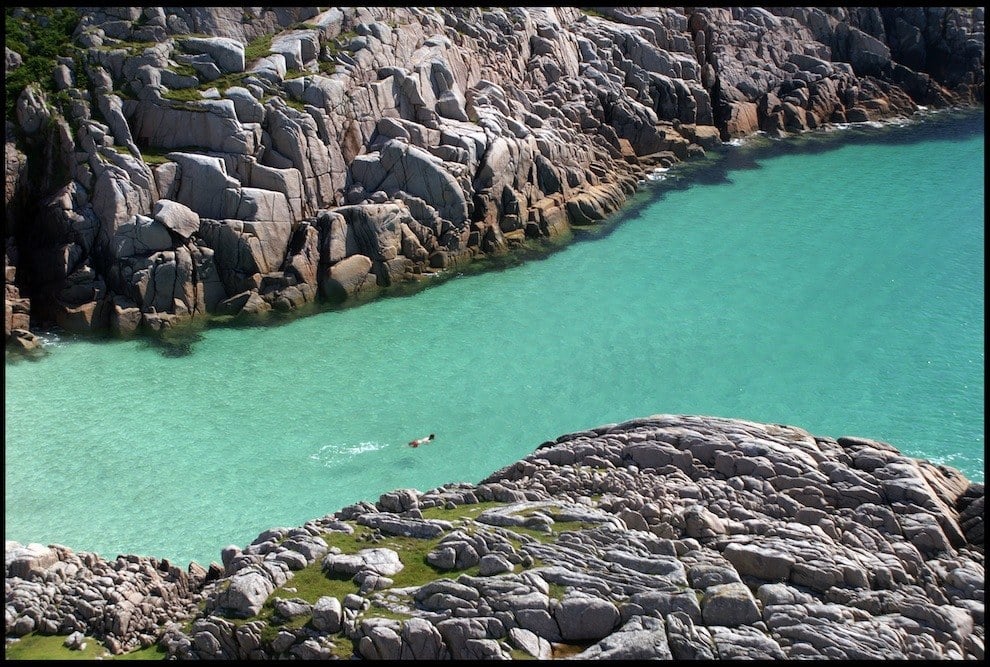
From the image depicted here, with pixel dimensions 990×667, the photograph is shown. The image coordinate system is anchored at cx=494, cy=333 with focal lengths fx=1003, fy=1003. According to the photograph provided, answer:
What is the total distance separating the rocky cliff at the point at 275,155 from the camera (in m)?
44.5

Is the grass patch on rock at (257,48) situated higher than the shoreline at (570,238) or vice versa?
the grass patch on rock at (257,48)

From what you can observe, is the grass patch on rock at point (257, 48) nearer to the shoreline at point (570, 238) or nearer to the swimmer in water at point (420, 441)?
the shoreline at point (570, 238)

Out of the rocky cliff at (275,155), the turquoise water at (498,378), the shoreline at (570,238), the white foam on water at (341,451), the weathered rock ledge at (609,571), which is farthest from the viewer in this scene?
the rocky cliff at (275,155)

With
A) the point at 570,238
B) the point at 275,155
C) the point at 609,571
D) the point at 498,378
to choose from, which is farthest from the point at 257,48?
the point at 609,571

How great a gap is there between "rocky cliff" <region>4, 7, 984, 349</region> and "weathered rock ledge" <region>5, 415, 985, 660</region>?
20274mm

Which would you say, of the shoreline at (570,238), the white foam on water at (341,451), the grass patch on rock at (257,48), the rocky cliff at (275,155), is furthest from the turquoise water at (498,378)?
the grass patch on rock at (257,48)

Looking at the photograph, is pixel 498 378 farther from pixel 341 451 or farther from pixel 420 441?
pixel 341 451

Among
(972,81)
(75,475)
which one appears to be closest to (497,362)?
(75,475)

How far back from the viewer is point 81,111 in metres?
46.1

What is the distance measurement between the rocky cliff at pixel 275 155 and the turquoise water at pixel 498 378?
251 centimetres

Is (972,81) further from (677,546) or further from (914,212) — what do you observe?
(677,546)

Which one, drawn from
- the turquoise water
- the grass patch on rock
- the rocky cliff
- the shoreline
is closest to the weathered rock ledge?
the turquoise water

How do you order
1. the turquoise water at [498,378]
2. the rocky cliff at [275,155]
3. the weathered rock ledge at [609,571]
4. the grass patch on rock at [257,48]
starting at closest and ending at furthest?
the weathered rock ledge at [609,571] < the turquoise water at [498,378] < the rocky cliff at [275,155] < the grass patch on rock at [257,48]

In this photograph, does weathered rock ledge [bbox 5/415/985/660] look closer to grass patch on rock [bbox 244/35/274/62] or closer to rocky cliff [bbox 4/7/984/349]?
rocky cliff [bbox 4/7/984/349]
